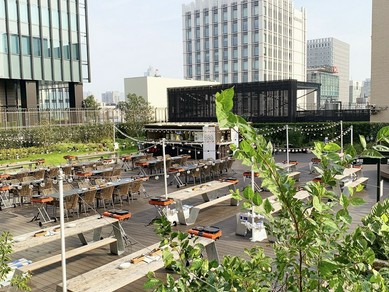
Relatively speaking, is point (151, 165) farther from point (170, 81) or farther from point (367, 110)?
point (170, 81)

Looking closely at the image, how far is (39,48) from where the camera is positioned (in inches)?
1223

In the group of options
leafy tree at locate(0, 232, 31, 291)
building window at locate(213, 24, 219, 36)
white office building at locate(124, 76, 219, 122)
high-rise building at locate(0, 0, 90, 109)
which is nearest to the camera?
leafy tree at locate(0, 232, 31, 291)

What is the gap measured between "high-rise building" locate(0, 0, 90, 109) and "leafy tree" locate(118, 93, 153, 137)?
16.7 feet

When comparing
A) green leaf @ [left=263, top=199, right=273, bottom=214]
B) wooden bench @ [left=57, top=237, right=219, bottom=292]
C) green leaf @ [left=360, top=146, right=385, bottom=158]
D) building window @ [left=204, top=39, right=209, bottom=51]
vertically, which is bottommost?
wooden bench @ [left=57, top=237, right=219, bottom=292]

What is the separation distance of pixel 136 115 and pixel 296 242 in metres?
30.0

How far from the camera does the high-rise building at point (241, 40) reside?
78.8 metres

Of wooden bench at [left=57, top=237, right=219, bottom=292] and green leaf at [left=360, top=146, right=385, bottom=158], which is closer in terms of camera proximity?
green leaf at [left=360, top=146, right=385, bottom=158]

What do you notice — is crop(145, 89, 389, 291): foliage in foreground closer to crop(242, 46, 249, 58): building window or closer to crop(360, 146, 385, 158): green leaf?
crop(360, 146, 385, 158): green leaf

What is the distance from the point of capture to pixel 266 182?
1.65 m

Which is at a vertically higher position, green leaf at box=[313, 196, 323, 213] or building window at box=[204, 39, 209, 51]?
building window at box=[204, 39, 209, 51]

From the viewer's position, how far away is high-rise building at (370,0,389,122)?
26.8 meters

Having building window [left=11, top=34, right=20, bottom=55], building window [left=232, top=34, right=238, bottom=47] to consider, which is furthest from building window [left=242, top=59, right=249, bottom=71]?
building window [left=11, top=34, right=20, bottom=55]

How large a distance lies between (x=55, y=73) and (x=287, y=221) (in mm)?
32961

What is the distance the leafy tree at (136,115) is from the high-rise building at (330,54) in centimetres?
13673
